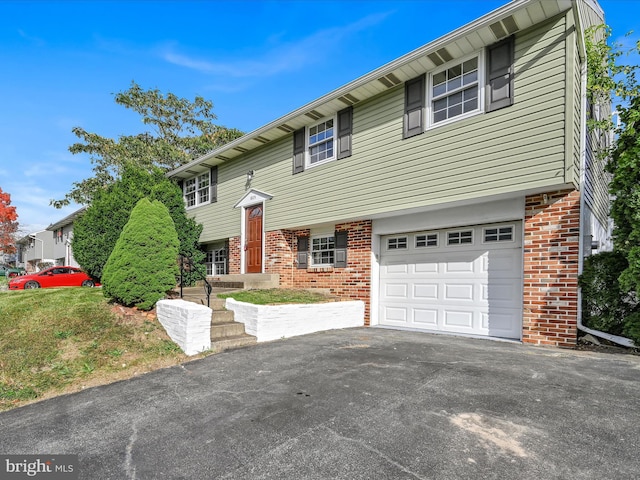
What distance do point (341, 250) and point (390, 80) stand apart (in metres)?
4.45

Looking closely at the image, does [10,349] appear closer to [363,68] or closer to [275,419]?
[275,419]

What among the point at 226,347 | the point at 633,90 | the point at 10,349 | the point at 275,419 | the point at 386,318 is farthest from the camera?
the point at 386,318

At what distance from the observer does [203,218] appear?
14180mm

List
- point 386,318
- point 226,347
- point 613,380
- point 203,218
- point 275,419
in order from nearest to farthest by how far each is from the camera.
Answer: point 275,419
point 613,380
point 226,347
point 386,318
point 203,218

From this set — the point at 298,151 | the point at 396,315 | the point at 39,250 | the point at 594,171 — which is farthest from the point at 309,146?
the point at 39,250

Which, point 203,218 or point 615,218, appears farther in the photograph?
point 203,218

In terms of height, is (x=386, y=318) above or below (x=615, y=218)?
below

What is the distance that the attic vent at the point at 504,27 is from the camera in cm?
623

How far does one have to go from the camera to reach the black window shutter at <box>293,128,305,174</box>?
10.5m

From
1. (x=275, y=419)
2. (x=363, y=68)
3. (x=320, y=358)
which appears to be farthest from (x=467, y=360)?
(x=363, y=68)

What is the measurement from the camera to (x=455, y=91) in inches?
287

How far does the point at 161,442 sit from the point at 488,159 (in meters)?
6.83

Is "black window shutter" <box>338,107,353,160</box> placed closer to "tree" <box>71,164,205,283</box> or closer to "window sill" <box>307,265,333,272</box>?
"window sill" <box>307,265,333,272</box>

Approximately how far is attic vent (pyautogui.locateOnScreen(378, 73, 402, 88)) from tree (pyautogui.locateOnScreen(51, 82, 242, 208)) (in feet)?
48.6
